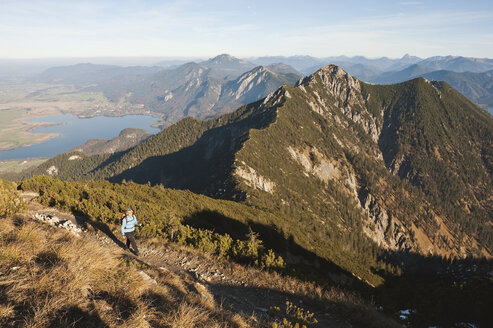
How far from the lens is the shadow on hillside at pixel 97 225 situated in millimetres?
17202

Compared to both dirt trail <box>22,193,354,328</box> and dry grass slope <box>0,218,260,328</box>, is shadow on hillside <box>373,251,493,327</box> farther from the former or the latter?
dry grass slope <box>0,218,260,328</box>

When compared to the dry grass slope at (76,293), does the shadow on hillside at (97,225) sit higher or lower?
lower

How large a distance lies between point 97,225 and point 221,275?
36.1 ft

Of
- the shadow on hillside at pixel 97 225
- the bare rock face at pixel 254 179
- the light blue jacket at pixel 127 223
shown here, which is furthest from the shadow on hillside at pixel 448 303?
the bare rock face at pixel 254 179

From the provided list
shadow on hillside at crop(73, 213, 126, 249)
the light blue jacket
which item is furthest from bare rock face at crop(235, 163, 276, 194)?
the light blue jacket

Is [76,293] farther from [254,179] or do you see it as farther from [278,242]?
[254,179]

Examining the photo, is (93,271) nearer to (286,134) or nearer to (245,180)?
(245,180)

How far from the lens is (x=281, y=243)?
46.7m

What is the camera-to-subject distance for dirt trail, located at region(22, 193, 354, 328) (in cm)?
1241

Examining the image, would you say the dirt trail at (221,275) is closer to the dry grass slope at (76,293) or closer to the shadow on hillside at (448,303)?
the dry grass slope at (76,293)

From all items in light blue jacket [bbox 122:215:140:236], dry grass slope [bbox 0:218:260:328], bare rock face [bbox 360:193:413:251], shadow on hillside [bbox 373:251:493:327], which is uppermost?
dry grass slope [bbox 0:218:260:328]

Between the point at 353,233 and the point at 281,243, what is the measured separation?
112m

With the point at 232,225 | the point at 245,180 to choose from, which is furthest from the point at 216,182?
the point at 232,225

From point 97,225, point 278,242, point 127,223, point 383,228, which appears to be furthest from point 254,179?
point 383,228
